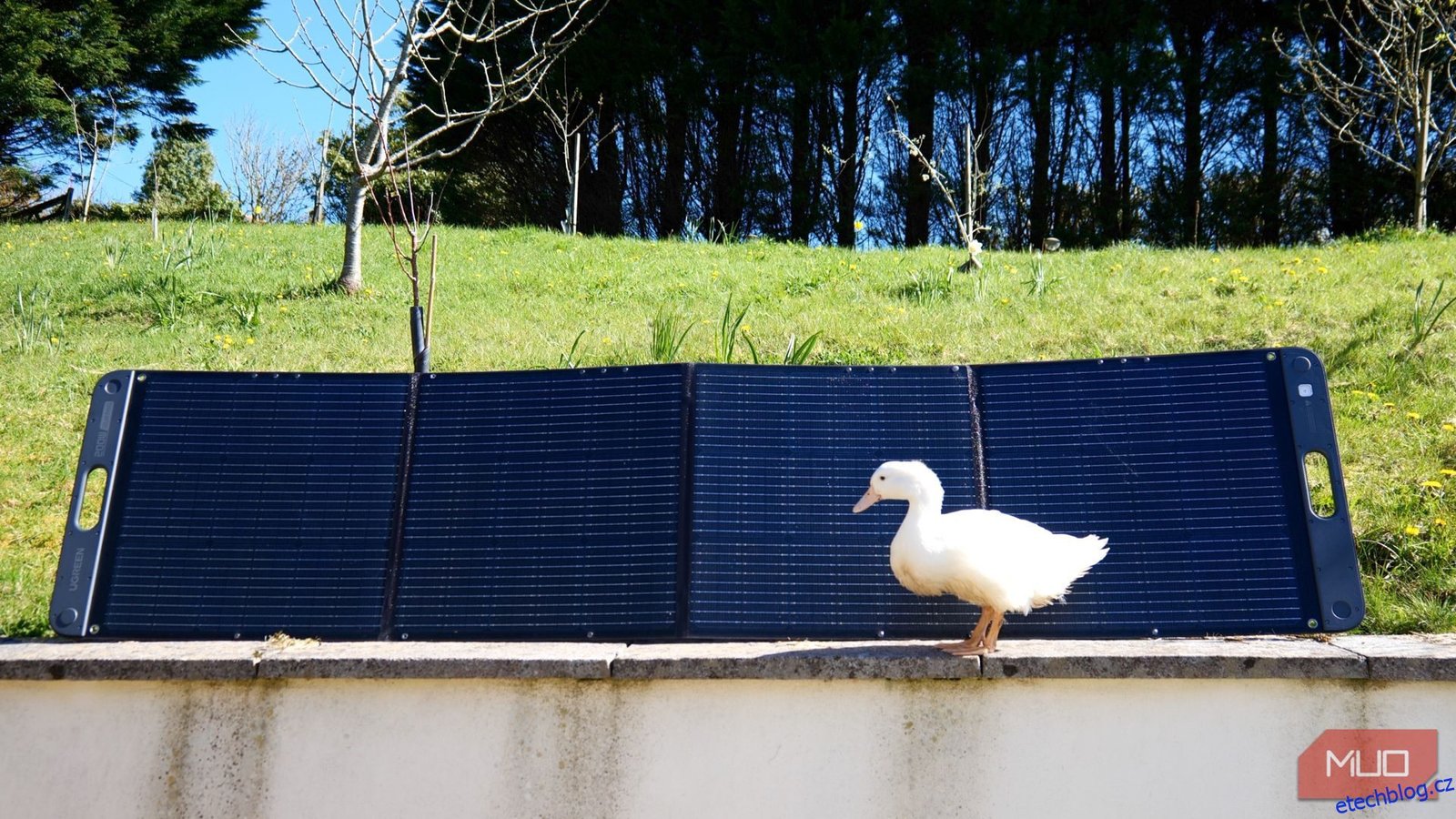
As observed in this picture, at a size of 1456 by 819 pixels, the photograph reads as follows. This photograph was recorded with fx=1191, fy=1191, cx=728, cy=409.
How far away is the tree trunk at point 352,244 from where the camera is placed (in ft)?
33.1

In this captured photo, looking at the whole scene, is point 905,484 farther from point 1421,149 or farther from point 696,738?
point 1421,149

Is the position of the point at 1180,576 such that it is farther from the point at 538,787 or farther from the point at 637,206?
the point at 637,206

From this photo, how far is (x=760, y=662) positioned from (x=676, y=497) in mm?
726

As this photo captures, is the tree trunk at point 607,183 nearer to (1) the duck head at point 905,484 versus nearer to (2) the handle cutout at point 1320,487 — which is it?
(2) the handle cutout at point 1320,487

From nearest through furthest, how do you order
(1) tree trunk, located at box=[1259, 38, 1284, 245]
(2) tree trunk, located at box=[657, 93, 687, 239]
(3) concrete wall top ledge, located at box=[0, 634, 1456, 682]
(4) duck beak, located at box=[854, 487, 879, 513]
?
(3) concrete wall top ledge, located at box=[0, 634, 1456, 682] < (4) duck beak, located at box=[854, 487, 879, 513] < (1) tree trunk, located at box=[1259, 38, 1284, 245] < (2) tree trunk, located at box=[657, 93, 687, 239]

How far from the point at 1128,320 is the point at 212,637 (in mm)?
6182

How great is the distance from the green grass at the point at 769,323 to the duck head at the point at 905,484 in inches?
84.0

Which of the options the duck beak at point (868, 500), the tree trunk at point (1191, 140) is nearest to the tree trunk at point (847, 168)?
the tree trunk at point (1191, 140)

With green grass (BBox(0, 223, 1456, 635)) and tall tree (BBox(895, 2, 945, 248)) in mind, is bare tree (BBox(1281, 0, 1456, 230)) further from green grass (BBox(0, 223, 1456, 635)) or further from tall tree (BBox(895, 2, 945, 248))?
tall tree (BBox(895, 2, 945, 248))

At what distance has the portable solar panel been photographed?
371 centimetres

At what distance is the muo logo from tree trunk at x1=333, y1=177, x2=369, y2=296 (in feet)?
28.3

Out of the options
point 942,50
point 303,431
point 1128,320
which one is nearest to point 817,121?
point 942,50

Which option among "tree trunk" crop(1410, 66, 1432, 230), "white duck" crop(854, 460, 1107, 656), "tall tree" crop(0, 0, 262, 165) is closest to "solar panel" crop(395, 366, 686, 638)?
"white duck" crop(854, 460, 1107, 656)

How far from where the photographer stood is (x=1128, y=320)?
26.2 ft
